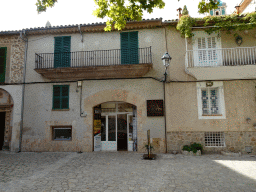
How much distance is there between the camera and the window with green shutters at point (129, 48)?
913cm

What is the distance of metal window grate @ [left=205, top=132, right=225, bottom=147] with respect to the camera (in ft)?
28.0

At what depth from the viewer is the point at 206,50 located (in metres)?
8.72

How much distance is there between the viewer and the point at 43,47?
9820 mm

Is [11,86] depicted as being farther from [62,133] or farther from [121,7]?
[121,7]

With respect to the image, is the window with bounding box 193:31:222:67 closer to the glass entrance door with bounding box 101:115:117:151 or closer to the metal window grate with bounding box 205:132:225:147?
the metal window grate with bounding box 205:132:225:147

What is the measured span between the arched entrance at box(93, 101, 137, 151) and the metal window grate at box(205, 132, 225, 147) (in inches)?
151

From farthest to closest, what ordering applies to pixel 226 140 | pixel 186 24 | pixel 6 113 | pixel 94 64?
pixel 6 113
pixel 94 64
pixel 186 24
pixel 226 140

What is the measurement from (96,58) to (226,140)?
796 cm

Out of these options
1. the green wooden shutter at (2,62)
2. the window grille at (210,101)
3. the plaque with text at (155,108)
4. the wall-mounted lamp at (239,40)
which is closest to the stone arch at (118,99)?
the plaque with text at (155,108)

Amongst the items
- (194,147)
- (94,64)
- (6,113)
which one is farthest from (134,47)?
(6,113)

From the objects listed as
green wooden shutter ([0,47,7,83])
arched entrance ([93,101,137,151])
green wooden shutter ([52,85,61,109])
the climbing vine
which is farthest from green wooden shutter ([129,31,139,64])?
green wooden shutter ([0,47,7,83])

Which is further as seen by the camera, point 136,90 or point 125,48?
point 125,48

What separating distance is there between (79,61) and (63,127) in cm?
380

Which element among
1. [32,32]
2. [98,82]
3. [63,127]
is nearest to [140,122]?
[98,82]
